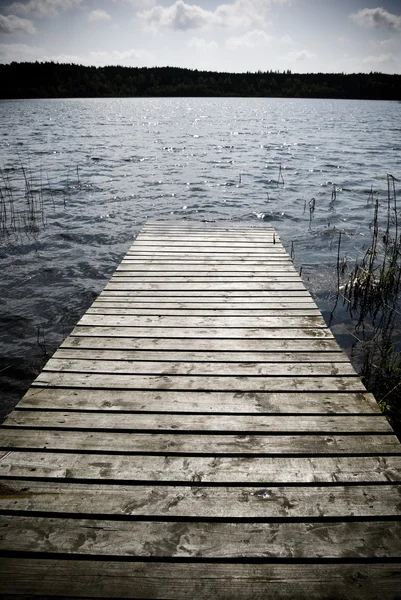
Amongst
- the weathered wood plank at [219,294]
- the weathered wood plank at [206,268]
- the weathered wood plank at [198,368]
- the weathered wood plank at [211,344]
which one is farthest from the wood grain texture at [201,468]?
the weathered wood plank at [206,268]

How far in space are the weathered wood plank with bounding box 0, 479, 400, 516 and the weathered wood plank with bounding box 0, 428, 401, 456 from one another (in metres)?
0.22

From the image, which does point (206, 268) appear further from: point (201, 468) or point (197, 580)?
point (197, 580)

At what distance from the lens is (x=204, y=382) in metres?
2.61

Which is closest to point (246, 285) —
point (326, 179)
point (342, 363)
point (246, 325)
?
point (246, 325)

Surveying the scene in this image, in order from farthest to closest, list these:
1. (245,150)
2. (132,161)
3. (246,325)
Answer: (245,150), (132,161), (246,325)

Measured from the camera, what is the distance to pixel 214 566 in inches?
59.1

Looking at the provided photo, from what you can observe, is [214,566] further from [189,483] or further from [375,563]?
[375,563]

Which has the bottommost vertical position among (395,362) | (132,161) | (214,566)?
(395,362)

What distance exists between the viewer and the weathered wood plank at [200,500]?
5.54 ft

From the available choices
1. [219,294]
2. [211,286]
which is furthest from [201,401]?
[211,286]

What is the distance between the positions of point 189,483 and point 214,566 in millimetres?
391

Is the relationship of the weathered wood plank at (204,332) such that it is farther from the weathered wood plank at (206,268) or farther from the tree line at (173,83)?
the tree line at (173,83)

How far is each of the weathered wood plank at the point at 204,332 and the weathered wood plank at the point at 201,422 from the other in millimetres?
960

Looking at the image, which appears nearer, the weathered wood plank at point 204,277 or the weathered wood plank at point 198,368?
the weathered wood plank at point 198,368
